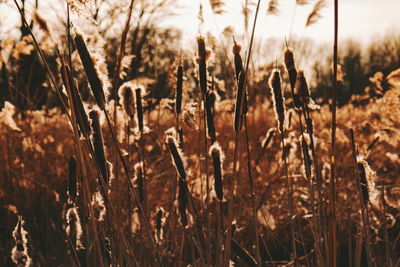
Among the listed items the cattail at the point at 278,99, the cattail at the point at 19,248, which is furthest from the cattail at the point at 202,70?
the cattail at the point at 19,248

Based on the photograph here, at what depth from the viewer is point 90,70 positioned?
0.83 metres

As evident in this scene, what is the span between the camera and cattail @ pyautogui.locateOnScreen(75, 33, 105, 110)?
809 millimetres

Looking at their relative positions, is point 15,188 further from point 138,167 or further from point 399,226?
point 399,226

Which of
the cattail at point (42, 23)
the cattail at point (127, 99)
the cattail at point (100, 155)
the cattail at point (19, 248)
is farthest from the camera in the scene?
the cattail at point (127, 99)

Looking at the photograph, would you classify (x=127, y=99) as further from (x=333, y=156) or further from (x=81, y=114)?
(x=333, y=156)

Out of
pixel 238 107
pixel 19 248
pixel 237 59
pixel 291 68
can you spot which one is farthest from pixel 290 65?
pixel 19 248

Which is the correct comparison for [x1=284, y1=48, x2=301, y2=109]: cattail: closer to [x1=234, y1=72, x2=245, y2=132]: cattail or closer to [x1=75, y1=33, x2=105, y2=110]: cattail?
[x1=234, y1=72, x2=245, y2=132]: cattail

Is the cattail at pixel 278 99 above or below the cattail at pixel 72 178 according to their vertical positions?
above

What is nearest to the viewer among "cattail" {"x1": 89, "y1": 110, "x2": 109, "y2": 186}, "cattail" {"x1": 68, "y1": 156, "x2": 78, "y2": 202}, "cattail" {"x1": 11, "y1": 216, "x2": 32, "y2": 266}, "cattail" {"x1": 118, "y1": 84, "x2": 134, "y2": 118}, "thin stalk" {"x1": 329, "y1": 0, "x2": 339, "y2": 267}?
"thin stalk" {"x1": 329, "y1": 0, "x2": 339, "y2": 267}

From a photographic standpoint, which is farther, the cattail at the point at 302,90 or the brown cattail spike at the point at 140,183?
the brown cattail spike at the point at 140,183

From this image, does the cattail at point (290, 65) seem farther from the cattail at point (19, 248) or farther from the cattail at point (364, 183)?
the cattail at point (19, 248)

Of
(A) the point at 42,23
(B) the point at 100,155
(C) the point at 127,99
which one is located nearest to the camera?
(A) the point at 42,23

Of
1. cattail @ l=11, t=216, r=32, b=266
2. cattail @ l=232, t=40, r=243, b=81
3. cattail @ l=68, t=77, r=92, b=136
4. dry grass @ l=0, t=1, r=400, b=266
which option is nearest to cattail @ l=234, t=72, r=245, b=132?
dry grass @ l=0, t=1, r=400, b=266

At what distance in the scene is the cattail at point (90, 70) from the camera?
2.65ft
